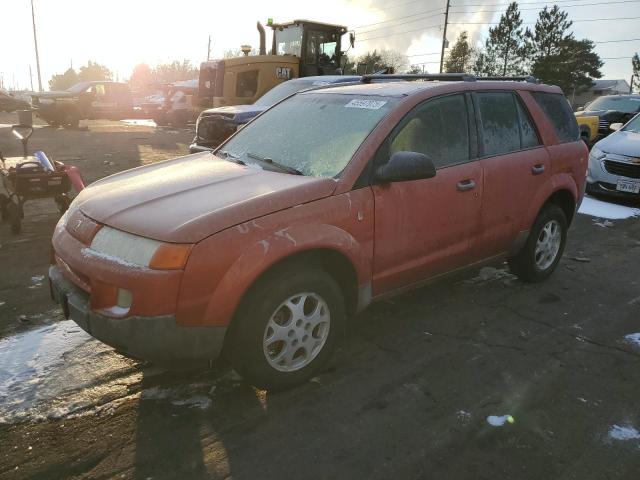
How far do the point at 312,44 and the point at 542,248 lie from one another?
1049 centimetres

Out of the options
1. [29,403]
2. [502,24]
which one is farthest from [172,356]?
[502,24]

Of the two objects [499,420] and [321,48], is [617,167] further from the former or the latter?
[321,48]

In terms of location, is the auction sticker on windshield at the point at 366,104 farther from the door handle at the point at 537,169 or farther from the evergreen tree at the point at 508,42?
the evergreen tree at the point at 508,42

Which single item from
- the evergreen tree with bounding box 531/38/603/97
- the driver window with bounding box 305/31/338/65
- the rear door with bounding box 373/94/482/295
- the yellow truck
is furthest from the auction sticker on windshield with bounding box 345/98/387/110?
the evergreen tree with bounding box 531/38/603/97

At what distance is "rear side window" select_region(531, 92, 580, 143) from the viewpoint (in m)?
4.60

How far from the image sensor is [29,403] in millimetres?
2850

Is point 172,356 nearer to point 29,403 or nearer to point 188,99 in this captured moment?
point 29,403

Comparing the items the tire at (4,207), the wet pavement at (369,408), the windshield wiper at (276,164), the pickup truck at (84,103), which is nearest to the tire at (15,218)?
the tire at (4,207)

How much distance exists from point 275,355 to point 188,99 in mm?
23219

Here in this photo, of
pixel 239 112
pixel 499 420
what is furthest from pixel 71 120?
pixel 499 420

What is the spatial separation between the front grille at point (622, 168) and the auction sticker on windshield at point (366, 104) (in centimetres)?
663

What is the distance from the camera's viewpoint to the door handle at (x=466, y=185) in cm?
370

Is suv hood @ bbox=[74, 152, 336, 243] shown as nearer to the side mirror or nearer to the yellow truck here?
the side mirror

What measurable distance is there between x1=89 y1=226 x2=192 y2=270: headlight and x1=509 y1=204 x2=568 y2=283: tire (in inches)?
129
